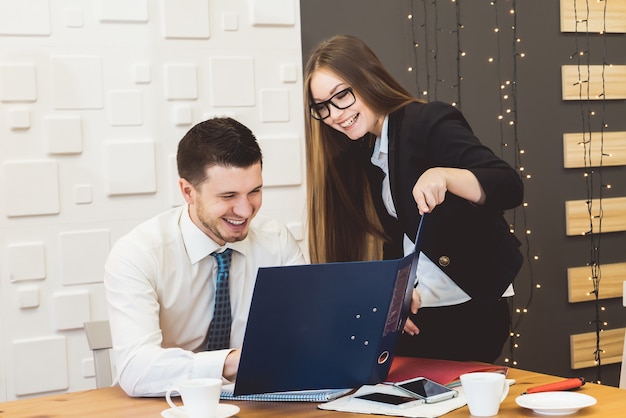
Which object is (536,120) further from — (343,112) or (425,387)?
(425,387)

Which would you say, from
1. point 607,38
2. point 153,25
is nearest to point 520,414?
point 153,25

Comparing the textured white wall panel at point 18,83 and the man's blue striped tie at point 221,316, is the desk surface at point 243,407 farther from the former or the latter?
the textured white wall panel at point 18,83

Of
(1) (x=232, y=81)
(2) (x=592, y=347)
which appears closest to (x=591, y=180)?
(2) (x=592, y=347)

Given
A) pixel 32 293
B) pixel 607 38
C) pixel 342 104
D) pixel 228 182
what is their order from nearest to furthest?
pixel 228 182
pixel 342 104
pixel 32 293
pixel 607 38

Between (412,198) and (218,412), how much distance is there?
0.88m

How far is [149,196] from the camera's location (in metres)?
3.25

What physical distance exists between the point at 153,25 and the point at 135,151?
47cm

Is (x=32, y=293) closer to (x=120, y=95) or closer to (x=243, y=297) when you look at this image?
(x=120, y=95)

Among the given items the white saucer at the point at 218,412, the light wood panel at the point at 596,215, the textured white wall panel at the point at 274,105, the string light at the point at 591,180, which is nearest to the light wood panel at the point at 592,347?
the string light at the point at 591,180

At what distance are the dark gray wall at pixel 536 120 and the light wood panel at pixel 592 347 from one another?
4 centimetres

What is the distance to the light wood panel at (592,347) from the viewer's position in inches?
171

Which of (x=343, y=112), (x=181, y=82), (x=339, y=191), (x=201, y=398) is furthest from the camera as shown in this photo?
(x=181, y=82)

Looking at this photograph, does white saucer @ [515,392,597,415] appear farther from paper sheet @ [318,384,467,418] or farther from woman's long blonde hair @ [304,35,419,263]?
woman's long blonde hair @ [304,35,419,263]

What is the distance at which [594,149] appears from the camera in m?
4.37
